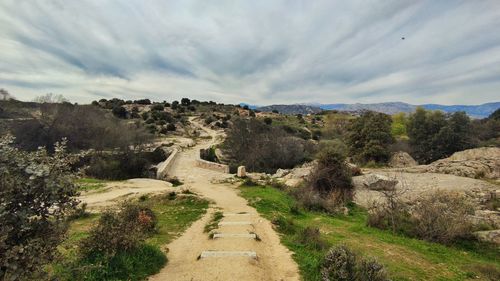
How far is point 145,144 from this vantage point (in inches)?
1170

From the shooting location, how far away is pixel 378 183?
18.4 metres

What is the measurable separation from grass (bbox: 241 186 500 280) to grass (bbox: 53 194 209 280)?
300 cm

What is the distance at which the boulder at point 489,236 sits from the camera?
385 inches

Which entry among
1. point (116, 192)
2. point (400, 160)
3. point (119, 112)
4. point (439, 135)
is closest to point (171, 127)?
point (119, 112)

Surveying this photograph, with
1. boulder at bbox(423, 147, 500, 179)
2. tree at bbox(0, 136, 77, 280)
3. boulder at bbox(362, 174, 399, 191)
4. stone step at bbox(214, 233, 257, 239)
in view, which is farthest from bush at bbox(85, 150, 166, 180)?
boulder at bbox(423, 147, 500, 179)

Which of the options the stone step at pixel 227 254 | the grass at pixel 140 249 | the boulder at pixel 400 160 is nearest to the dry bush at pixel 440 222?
the stone step at pixel 227 254

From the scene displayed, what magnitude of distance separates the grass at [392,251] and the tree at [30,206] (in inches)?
179

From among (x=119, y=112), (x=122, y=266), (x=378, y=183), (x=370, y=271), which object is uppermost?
(x=119, y=112)

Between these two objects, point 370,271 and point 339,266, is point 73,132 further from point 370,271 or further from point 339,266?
point 370,271

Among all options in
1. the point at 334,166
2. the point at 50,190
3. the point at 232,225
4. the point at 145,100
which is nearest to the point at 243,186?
the point at 334,166

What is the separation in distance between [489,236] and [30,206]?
488 inches

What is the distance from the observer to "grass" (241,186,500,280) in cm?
696

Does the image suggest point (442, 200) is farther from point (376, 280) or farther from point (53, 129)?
point (53, 129)

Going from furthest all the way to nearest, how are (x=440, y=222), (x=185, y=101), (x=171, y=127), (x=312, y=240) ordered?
(x=185, y=101)
(x=171, y=127)
(x=440, y=222)
(x=312, y=240)
